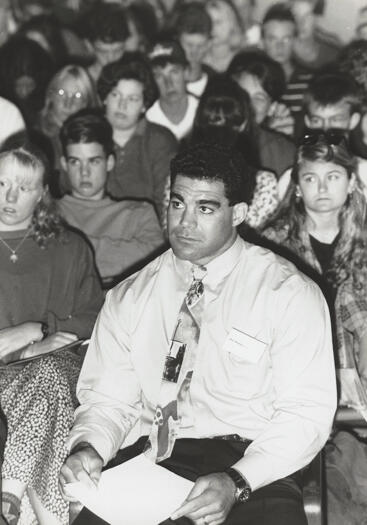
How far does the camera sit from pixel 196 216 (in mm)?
2508

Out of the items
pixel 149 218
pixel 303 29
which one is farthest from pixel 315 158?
pixel 303 29

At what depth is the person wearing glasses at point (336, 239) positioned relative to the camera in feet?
10.4

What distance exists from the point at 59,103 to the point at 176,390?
2.43 metres

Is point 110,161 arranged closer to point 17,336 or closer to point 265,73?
point 265,73

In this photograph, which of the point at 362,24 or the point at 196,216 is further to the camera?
the point at 362,24

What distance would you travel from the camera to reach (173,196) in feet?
8.34

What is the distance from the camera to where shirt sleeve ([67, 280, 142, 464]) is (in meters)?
2.47

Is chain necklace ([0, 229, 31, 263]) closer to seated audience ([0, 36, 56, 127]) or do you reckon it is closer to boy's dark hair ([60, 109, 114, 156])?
boy's dark hair ([60, 109, 114, 156])

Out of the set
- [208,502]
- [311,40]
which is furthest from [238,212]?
[311,40]

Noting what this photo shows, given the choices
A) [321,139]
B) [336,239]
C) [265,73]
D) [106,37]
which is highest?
[106,37]

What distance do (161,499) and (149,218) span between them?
1.80 m

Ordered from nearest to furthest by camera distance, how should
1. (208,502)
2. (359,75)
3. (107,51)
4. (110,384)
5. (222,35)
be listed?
(208,502)
(110,384)
(359,75)
(107,51)
(222,35)

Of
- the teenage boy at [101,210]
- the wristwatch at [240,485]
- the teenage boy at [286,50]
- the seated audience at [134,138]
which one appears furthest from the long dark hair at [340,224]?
the teenage boy at [286,50]

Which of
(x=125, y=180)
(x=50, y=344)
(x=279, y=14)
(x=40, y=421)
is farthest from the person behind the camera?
(x=279, y=14)
